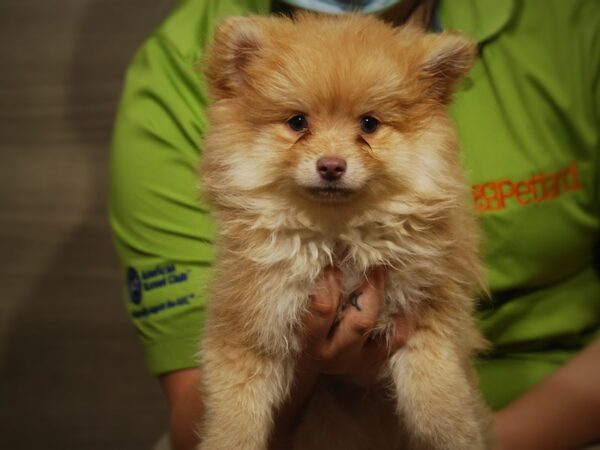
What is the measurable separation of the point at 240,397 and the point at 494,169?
24.5 inches

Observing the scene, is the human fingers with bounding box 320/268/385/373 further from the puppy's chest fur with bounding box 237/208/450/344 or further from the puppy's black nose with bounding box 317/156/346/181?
the puppy's black nose with bounding box 317/156/346/181

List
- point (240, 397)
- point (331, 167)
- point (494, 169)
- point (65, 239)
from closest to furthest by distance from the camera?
point (331, 167) < point (240, 397) < point (494, 169) < point (65, 239)

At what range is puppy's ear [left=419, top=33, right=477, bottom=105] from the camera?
2.96 ft

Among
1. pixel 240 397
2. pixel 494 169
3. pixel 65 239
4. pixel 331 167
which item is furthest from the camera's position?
pixel 65 239

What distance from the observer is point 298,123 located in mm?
874

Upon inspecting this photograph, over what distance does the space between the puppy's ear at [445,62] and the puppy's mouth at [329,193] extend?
0.19 meters

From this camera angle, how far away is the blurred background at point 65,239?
6.29 feet

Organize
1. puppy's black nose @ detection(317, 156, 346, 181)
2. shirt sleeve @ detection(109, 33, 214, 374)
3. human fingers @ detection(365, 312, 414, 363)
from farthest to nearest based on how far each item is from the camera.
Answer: shirt sleeve @ detection(109, 33, 214, 374) → human fingers @ detection(365, 312, 414, 363) → puppy's black nose @ detection(317, 156, 346, 181)

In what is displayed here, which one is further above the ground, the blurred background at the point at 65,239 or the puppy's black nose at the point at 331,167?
the puppy's black nose at the point at 331,167

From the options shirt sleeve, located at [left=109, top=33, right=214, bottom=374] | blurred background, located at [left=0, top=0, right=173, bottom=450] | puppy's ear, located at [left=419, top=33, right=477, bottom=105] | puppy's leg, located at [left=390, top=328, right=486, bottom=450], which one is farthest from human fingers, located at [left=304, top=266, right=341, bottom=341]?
blurred background, located at [left=0, top=0, right=173, bottom=450]

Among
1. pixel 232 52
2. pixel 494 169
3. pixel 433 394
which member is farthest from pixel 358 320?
pixel 494 169

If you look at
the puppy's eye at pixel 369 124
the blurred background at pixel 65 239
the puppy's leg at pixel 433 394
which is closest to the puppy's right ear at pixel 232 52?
the puppy's eye at pixel 369 124

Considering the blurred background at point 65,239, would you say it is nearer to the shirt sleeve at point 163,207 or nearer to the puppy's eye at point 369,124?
the shirt sleeve at point 163,207

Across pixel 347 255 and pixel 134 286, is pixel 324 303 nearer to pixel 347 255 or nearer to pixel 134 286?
pixel 347 255
